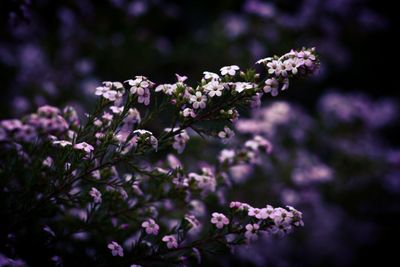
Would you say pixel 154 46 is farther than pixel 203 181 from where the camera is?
Yes

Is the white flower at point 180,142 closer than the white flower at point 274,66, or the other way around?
the white flower at point 274,66

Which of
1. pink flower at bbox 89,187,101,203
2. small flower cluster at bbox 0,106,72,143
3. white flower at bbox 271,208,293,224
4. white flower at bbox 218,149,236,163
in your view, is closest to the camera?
white flower at bbox 271,208,293,224

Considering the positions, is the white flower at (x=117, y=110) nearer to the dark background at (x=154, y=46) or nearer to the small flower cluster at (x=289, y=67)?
the small flower cluster at (x=289, y=67)

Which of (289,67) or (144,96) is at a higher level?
(289,67)

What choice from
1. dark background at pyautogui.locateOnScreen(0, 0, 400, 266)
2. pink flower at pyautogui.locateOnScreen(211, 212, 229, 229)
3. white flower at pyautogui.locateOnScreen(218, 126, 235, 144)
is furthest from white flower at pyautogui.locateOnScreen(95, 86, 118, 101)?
dark background at pyautogui.locateOnScreen(0, 0, 400, 266)

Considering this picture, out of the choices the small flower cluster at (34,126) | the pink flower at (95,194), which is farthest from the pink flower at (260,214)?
the small flower cluster at (34,126)

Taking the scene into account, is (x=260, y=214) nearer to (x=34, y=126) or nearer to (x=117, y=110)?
(x=117, y=110)

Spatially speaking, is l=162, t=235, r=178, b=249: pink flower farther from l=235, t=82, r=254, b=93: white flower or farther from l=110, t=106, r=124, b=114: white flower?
l=235, t=82, r=254, b=93: white flower

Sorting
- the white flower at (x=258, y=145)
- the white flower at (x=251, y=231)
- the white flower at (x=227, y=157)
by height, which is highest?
the white flower at (x=258, y=145)

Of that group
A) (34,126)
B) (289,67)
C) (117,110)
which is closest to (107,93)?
(117,110)
